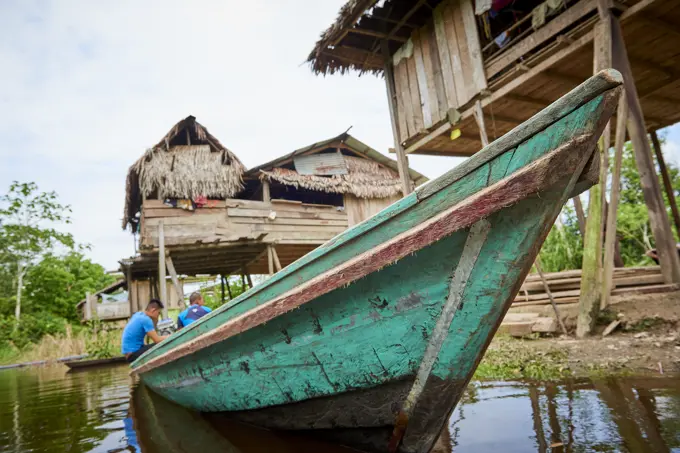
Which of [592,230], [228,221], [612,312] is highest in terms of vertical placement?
[228,221]

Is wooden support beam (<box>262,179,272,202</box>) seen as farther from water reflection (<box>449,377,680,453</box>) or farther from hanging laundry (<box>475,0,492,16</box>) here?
water reflection (<box>449,377,680,453</box>)

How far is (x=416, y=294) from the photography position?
5.47ft

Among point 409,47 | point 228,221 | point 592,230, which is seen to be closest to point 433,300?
point 592,230

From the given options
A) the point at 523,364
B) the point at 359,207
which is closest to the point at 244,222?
the point at 359,207

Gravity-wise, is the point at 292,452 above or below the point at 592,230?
below

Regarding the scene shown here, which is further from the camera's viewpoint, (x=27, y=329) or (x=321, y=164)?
(x=27, y=329)

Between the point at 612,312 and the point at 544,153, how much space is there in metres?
3.25

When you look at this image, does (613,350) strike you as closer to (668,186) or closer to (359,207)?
(668,186)

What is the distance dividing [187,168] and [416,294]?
958 cm

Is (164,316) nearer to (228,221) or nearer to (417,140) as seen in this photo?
(228,221)

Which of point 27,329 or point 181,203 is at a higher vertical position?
point 181,203

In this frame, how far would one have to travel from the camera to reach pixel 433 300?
5.37ft

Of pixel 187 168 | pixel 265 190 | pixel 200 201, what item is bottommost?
pixel 200 201

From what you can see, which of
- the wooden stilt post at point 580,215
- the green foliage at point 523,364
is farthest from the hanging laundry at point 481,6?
the green foliage at point 523,364
